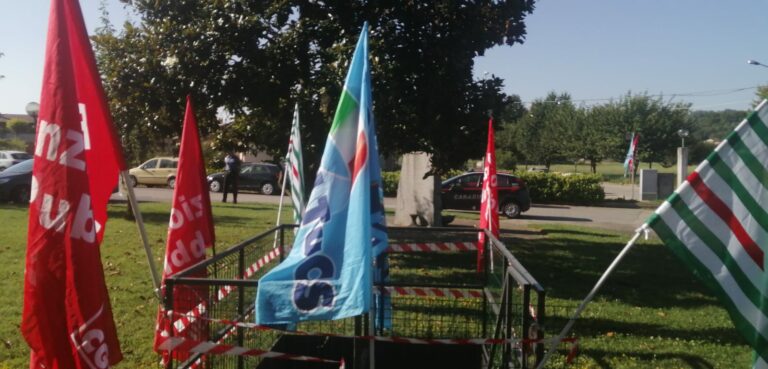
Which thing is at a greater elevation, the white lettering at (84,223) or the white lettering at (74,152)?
the white lettering at (74,152)

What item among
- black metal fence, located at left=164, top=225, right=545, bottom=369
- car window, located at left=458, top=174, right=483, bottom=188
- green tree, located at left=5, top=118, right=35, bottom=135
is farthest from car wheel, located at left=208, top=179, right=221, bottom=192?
green tree, located at left=5, top=118, right=35, bottom=135

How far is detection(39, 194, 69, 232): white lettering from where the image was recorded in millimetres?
3543

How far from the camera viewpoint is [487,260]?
24.4ft

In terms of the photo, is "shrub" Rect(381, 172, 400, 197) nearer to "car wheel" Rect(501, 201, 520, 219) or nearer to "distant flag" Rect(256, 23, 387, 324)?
"car wheel" Rect(501, 201, 520, 219)

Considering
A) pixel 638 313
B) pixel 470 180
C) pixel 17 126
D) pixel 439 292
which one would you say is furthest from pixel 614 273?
pixel 17 126

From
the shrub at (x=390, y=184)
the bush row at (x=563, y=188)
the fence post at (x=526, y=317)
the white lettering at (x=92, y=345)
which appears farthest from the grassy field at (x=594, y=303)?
the shrub at (x=390, y=184)

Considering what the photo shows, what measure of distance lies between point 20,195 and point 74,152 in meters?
19.9

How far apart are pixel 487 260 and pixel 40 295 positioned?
4890mm

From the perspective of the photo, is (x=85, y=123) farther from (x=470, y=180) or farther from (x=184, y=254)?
(x=470, y=180)

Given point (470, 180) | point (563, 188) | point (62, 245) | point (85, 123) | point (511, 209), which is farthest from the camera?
point (563, 188)

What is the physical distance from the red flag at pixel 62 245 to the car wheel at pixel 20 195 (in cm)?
1956

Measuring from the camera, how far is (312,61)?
11.8 m

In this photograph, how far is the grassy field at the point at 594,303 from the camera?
22.3 feet

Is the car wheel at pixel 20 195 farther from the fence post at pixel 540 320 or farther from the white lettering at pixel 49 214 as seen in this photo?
the fence post at pixel 540 320
